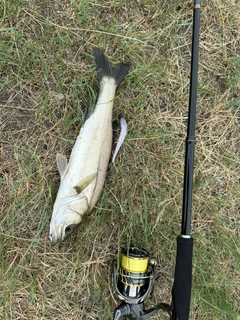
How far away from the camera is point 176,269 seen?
2.01 meters

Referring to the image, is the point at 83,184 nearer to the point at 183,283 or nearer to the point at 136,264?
the point at 136,264

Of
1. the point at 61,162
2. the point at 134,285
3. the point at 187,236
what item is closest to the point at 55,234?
the point at 61,162

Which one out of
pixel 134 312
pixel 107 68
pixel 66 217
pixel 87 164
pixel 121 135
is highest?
pixel 107 68

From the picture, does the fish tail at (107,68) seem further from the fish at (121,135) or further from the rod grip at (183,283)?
the rod grip at (183,283)

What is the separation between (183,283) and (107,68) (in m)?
1.41

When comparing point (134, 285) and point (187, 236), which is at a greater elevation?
point (187, 236)

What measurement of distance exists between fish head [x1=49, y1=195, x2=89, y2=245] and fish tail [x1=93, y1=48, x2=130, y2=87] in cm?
81

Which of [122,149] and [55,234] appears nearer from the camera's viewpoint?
[55,234]

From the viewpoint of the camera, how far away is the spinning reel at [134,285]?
2244mm

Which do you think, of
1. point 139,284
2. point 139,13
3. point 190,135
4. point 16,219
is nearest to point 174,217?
point 139,284

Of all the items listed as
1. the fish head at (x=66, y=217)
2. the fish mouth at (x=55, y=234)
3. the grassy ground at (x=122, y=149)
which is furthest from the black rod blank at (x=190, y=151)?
the fish mouth at (x=55, y=234)

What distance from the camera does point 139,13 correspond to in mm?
2525

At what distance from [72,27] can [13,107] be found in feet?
2.21

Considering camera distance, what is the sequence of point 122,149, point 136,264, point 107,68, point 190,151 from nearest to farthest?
point 190,151, point 136,264, point 107,68, point 122,149
